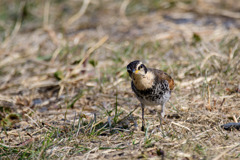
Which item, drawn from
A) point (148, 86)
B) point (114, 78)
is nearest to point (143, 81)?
point (148, 86)

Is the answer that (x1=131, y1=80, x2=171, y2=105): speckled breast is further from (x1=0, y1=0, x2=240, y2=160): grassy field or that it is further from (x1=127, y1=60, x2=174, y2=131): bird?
(x1=0, y1=0, x2=240, y2=160): grassy field

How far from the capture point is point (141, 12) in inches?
351

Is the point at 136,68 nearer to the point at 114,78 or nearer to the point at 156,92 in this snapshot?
the point at 156,92

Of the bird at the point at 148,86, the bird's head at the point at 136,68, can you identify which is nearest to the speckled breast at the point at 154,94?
the bird at the point at 148,86

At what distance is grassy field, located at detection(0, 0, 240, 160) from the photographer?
359 centimetres

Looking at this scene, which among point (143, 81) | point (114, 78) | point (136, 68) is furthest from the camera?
point (114, 78)

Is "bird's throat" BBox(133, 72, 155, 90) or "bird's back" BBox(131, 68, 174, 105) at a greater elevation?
"bird's throat" BBox(133, 72, 155, 90)

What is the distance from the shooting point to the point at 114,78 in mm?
5680

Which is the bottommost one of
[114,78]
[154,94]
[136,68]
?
[154,94]

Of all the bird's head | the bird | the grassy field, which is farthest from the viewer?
the bird

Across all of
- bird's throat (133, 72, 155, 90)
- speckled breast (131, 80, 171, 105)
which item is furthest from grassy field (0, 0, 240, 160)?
bird's throat (133, 72, 155, 90)

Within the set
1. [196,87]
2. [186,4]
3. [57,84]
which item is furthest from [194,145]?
[186,4]

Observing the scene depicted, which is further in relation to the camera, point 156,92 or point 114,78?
point 114,78

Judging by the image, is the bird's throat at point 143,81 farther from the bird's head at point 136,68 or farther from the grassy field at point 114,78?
the grassy field at point 114,78
